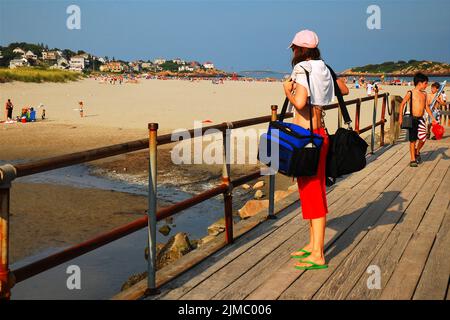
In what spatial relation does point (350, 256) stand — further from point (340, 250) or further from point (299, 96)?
point (299, 96)

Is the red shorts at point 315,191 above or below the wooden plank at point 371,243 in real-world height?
above

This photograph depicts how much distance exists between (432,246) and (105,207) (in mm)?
6300

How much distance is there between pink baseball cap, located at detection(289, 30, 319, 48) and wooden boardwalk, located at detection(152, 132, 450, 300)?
1723mm

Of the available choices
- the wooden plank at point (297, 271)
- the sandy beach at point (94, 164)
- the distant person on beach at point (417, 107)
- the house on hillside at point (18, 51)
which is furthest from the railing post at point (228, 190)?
the house on hillside at point (18, 51)

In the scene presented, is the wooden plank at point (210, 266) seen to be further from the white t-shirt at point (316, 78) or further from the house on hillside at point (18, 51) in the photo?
the house on hillside at point (18, 51)

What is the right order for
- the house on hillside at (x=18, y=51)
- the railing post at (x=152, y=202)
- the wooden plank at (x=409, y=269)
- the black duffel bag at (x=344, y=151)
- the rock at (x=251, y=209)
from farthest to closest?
the house on hillside at (x=18, y=51), the rock at (x=251, y=209), the black duffel bag at (x=344, y=151), the wooden plank at (x=409, y=269), the railing post at (x=152, y=202)

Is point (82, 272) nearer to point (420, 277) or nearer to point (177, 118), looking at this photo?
point (420, 277)

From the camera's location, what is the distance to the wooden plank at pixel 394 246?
378 centimetres

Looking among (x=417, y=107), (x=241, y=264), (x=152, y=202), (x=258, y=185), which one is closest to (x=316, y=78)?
(x=152, y=202)

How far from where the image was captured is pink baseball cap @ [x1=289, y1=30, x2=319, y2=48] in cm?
380

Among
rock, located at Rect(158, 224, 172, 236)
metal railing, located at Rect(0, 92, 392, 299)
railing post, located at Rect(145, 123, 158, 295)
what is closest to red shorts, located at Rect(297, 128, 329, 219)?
metal railing, located at Rect(0, 92, 392, 299)

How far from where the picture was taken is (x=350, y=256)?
458cm

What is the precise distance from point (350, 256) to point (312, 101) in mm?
1504

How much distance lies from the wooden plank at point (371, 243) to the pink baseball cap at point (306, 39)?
5.70 feet
